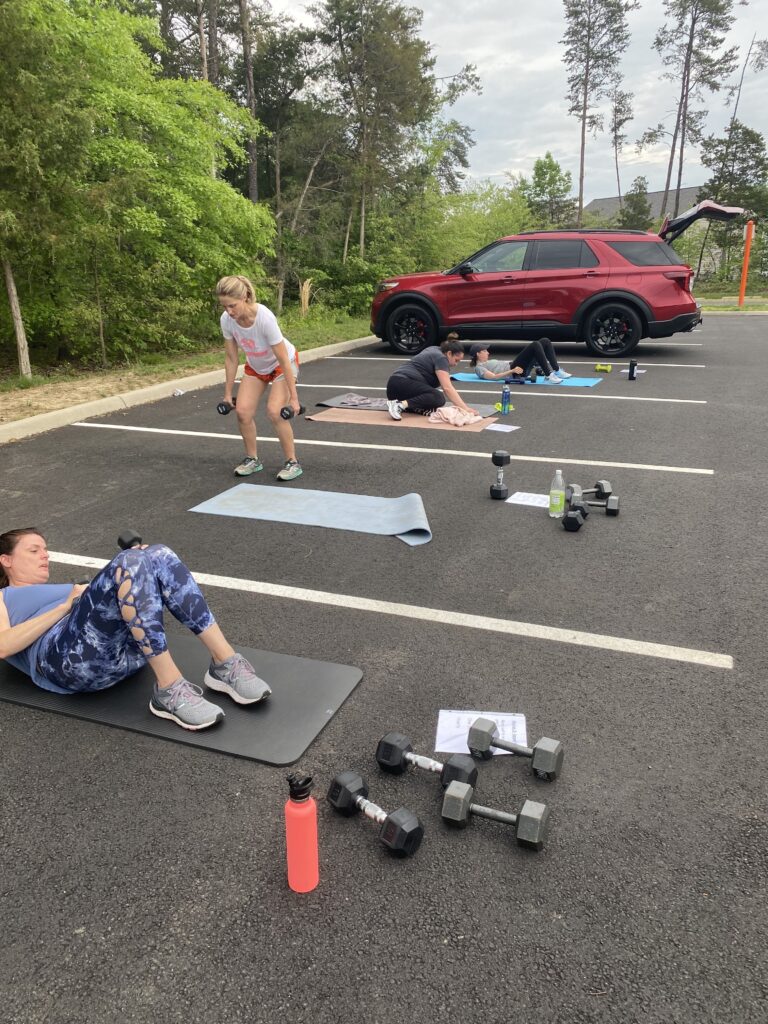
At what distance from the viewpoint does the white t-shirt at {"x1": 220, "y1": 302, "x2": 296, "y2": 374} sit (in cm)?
559

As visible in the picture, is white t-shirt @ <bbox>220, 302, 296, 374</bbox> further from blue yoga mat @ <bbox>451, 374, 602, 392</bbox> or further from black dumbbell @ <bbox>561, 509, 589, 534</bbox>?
blue yoga mat @ <bbox>451, 374, 602, 392</bbox>

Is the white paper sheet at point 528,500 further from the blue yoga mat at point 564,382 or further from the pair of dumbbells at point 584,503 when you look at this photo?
the blue yoga mat at point 564,382

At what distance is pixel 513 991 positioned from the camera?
5.71ft

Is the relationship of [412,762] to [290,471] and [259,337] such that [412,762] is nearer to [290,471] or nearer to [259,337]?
[290,471]

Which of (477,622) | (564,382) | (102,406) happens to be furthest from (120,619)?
(564,382)

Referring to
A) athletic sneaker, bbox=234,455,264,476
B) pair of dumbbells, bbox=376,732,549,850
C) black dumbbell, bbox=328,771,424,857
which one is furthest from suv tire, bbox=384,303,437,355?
black dumbbell, bbox=328,771,424,857

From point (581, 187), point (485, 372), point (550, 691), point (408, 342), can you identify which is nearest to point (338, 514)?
point (550, 691)

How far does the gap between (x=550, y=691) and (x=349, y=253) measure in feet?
79.7

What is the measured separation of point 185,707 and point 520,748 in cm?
137

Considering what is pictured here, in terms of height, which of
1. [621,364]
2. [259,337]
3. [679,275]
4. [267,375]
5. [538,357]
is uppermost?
[679,275]

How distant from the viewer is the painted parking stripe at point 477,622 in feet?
10.7

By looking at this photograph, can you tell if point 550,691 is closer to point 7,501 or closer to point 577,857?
point 577,857

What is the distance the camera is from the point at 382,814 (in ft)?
7.26

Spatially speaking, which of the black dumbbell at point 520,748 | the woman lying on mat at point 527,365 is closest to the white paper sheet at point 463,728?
the black dumbbell at point 520,748
